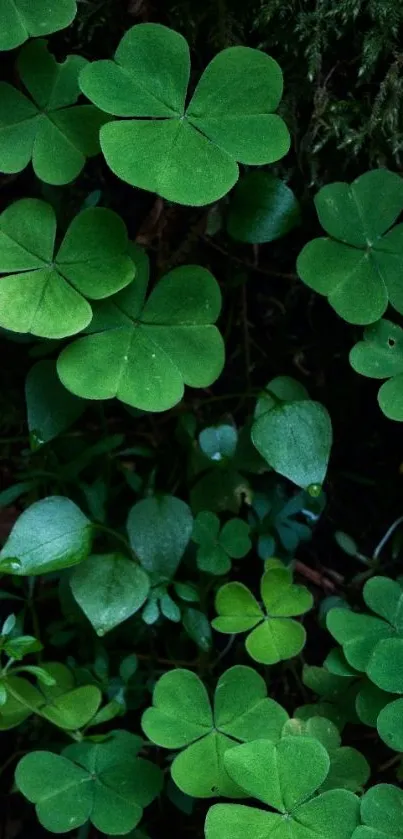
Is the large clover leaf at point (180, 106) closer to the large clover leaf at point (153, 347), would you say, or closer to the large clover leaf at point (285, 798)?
the large clover leaf at point (153, 347)

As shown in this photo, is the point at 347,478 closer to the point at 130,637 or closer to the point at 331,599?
the point at 331,599

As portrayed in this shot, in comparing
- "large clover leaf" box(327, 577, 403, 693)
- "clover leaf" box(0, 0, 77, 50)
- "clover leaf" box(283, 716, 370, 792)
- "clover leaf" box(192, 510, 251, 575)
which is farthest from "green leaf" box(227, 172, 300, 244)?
"clover leaf" box(283, 716, 370, 792)

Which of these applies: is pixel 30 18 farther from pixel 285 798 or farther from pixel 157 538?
pixel 285 798

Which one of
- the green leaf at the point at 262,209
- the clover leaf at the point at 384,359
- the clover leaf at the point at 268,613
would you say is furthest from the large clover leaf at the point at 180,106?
the clover leaf at the point at 268,613

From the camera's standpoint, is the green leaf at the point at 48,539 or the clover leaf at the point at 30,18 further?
the green leaf at the point at 48,539

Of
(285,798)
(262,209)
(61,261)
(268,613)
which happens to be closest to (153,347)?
(61,261)

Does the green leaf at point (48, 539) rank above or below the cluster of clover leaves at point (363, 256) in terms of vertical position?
below

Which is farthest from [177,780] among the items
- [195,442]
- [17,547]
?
[195,442]
